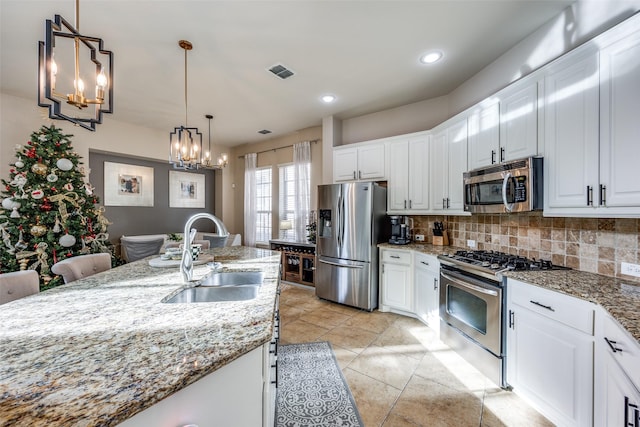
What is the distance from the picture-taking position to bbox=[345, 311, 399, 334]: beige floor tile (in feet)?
9.81

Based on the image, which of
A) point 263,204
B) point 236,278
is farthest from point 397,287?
point 263,204

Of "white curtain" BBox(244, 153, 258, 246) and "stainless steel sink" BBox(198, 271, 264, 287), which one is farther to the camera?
"white curtain" BBox(244, 153, 258, 246)

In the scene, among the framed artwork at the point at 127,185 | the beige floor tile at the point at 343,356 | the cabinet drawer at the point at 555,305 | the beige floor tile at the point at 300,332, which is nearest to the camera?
the cabinet drawer at the point at 555,305

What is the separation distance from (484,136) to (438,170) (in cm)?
71

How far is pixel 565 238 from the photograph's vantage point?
2.06 meters

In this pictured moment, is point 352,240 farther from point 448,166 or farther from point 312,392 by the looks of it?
point 312,392

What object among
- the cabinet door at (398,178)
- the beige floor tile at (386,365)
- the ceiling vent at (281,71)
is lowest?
the beige floor tile at (386,365)

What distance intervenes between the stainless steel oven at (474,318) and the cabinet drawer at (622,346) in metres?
0.64

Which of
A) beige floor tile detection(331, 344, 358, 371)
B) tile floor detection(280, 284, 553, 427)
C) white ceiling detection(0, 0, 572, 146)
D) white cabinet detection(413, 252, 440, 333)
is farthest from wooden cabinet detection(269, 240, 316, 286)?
white ceiling detection(0, 0, 572, 146)

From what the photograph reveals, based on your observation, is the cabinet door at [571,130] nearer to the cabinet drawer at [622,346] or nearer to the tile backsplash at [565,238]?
the tile backsplash at [565,238]

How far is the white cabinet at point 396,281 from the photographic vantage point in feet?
10.5

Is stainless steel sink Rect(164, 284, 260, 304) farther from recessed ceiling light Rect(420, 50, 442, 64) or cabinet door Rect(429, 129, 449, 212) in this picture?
recessed ceiling light Rect(420, 50, 442, 64)

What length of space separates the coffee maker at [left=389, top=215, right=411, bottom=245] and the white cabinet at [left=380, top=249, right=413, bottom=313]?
209 millimetres

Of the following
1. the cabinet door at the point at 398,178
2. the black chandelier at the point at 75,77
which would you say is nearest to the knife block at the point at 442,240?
the cabinet door at the point at 398,178
